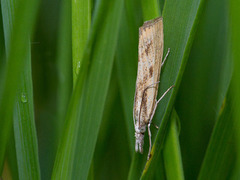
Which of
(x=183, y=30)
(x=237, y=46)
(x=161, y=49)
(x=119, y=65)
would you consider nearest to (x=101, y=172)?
(x=119, y=65)

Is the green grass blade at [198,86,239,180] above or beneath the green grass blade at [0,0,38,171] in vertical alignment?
beneath

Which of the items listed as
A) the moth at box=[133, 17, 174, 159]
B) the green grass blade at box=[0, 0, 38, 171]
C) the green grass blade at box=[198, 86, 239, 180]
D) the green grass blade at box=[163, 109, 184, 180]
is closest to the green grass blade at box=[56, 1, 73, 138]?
the moth at box=[133, 17, 174, 159]

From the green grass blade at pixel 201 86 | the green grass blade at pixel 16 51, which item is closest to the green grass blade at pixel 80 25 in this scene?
the green grass blade at pixel 16 51

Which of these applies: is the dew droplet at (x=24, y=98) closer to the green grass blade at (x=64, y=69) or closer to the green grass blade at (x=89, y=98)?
the green grass blade at (x=89, y=98)

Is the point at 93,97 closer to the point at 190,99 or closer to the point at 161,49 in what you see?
the point at 161,49

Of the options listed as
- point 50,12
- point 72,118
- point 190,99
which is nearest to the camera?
point 72,118

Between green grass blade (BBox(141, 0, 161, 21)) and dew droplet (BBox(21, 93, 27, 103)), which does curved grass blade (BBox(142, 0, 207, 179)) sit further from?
dew droplet (BBox(21, 93, 27, 103))
